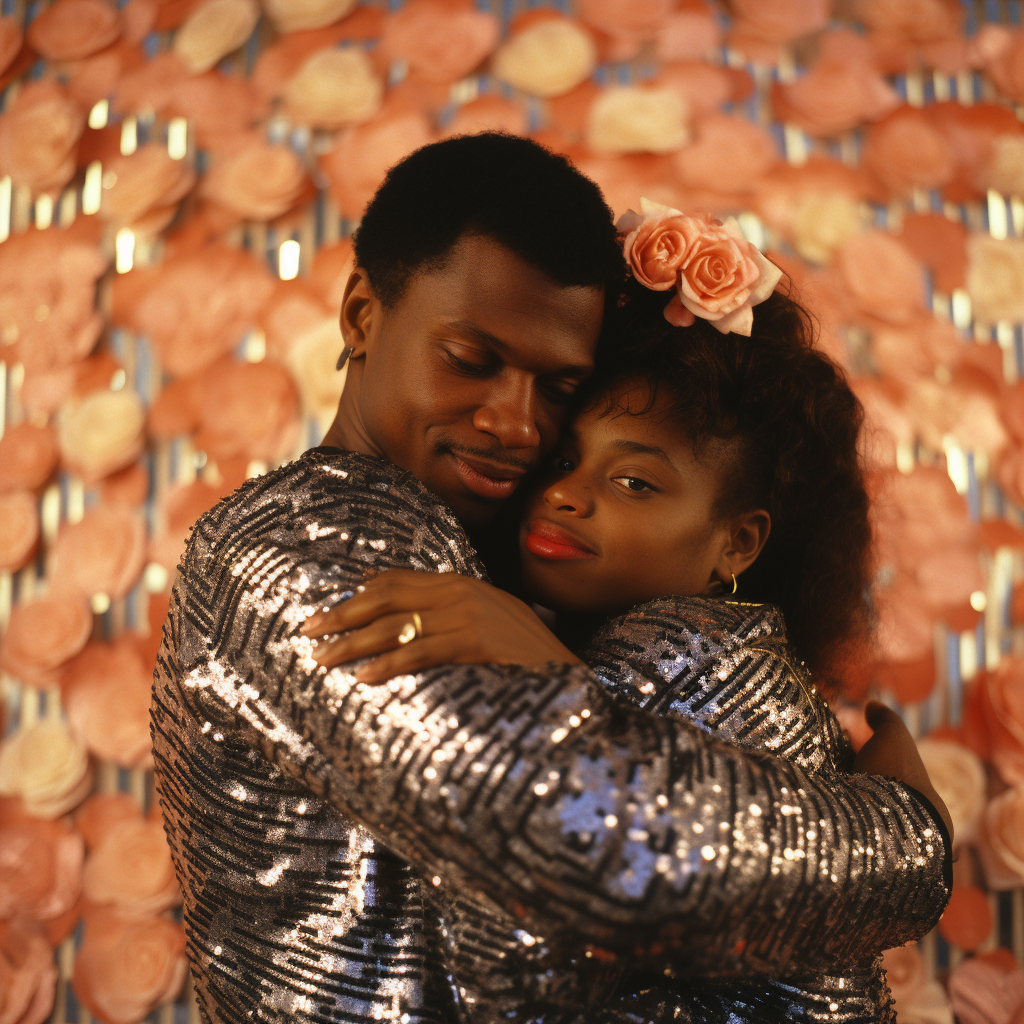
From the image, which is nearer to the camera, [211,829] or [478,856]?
[478,856]

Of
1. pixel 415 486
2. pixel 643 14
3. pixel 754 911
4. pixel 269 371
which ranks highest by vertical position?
pixel 643 14

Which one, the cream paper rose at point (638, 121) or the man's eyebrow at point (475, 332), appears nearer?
the man's eyebrow at point (475, 332)

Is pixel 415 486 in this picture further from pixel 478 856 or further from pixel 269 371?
pixel 269 371

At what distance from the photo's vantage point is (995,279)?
221cm

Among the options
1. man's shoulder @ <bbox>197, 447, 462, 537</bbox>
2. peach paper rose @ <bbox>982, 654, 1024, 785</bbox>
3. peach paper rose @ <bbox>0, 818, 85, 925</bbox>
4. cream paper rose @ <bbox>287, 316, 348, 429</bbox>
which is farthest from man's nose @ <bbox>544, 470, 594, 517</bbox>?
peach paper rose @ <bbox>0, 818, 85, 925</bbox>

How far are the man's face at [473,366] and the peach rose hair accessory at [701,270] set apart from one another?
165 mm

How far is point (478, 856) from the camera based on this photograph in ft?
2.08

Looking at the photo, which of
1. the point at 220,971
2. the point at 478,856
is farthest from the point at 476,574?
the point at 220,971

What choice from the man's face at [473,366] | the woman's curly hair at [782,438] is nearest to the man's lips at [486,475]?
the man's face at [473,366]

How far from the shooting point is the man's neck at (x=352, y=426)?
1.11m

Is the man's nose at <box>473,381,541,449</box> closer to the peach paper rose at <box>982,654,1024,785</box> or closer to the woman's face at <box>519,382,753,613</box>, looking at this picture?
the woman's face at <box>519,382,753,613</box>

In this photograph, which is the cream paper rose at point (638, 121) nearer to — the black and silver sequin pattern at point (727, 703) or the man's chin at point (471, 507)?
the man's chin at point (471, 507)

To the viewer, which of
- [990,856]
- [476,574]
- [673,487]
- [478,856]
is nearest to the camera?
[478,856]

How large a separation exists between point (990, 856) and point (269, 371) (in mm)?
1887
